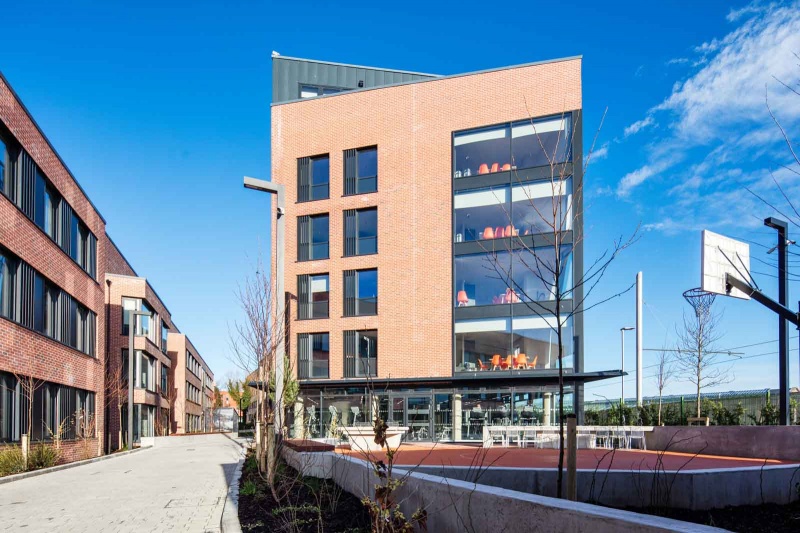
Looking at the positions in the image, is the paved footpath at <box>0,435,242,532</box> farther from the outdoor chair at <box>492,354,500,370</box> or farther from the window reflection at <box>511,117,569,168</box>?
the window reflection at <box>511,117,569,168</box>

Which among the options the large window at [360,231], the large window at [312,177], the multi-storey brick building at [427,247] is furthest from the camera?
the large window at [312,177]

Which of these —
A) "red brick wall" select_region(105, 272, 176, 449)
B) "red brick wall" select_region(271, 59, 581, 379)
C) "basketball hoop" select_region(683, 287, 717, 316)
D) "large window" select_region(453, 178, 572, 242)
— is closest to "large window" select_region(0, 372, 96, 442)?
"red brick wall" select_region(105, 272, 176, 449)

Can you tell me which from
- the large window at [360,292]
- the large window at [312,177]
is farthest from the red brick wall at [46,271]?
the large window at [360,292]

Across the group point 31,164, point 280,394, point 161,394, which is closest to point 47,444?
point 31,164

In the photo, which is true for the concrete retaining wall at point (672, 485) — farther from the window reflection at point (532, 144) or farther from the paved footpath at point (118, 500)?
the window reflection at point (532, 144)

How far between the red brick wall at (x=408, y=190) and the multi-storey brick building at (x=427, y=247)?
6 centimetres

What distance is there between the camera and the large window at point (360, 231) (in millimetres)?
32906

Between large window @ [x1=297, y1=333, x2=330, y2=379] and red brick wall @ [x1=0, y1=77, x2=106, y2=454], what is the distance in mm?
9061

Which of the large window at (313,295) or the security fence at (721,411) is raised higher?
the large window at (313,295)

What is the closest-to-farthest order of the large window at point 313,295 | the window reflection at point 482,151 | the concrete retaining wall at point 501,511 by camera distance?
the concrete retaining wall at point 501,511, the window reflection at point 482,151, the large window at point 313,295

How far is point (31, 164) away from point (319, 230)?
15758mm

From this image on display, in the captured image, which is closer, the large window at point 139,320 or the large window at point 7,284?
the large window at point 7,284

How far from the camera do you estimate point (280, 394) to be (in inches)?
576

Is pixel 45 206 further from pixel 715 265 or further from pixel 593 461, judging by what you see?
pixel 715 265
